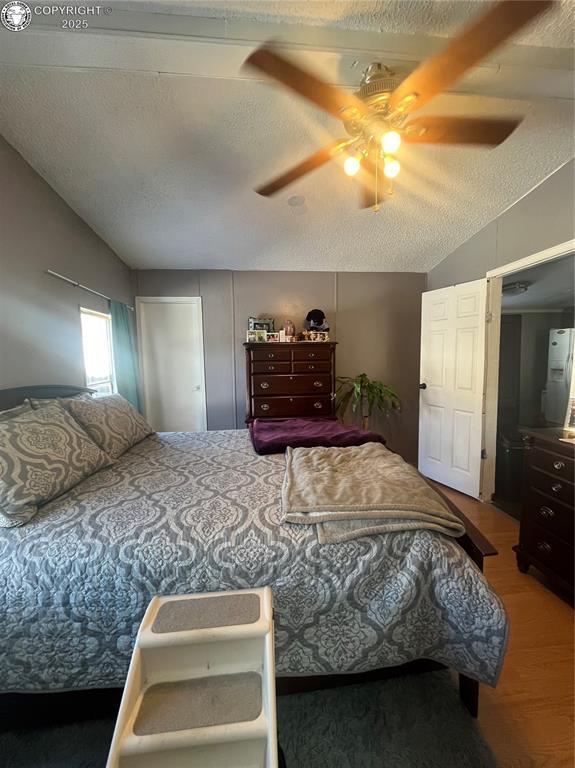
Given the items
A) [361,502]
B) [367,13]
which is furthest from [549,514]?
[367,13]

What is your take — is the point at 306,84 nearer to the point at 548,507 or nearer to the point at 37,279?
the point at 37,279

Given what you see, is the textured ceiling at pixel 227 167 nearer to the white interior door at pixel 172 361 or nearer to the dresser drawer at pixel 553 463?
the white interior door at pixel 172 361

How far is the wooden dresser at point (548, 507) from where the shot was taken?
170 centimetres

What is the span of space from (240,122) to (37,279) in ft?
5.14

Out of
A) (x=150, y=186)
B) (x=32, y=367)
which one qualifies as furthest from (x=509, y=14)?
(x=32, y=367)

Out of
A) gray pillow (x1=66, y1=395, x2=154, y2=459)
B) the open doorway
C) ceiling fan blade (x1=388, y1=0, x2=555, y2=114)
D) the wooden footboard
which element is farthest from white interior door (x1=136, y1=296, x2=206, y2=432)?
the open doorway

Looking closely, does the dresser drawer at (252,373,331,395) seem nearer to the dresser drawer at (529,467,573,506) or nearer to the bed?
the dresser drawer at (529,467,573,506)

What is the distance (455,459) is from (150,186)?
3.62 m

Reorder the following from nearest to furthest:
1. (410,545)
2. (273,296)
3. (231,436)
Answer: (410,545) < (231,436) < (273,296)

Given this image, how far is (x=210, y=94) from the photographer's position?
167 centimetres

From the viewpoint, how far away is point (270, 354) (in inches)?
128

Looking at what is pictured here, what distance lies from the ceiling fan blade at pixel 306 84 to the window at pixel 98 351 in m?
2.16

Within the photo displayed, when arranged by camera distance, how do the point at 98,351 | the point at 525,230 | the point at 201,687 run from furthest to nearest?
the point at 98,351 → the point at 525,230 → the point at 201,687

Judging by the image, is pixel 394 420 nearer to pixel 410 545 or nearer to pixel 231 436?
pixel 231 436
